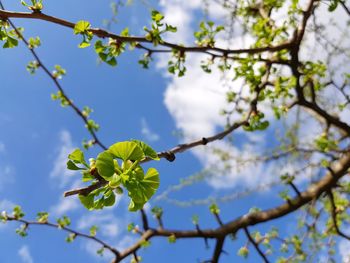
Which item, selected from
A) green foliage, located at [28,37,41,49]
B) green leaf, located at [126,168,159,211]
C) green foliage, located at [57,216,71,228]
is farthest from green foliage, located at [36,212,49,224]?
green leaf, located at [126,168,159,211]

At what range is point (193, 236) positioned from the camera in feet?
12.3

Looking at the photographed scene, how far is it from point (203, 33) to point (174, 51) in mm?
257

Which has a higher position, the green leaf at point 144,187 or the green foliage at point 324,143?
the green foliage at point 324,143

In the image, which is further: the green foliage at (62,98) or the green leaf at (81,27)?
the green foliage at (62,98)

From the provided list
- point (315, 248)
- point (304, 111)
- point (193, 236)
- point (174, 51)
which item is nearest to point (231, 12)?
point (304, 111)

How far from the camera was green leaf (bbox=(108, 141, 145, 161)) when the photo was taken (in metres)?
0.97

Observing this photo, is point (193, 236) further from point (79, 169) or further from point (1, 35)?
point (79, 169)

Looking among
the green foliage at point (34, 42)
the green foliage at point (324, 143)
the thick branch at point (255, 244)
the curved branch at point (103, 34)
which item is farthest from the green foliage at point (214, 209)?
the green foliage at point (34, 42)

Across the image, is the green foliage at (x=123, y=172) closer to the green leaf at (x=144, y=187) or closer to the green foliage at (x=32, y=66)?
the green leaf at (x=144, y=187)

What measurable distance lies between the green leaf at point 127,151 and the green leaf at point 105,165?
2 centimetres

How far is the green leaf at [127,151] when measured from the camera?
3.19ft

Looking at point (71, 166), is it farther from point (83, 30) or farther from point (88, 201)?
point (83, 30)

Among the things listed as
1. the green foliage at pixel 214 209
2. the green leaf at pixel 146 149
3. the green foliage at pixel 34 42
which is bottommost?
the green leaf at pixel 146 149

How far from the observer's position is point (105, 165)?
98 cm
